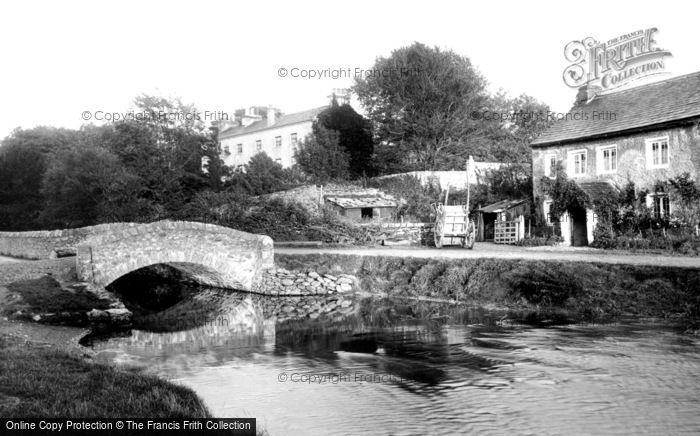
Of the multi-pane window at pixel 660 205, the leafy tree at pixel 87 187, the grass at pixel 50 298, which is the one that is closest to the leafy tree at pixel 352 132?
the leafy tree at pixel 87 187

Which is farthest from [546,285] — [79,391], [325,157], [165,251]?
[325,157]

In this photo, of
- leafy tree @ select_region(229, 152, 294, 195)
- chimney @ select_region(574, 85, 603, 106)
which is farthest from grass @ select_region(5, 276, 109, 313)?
chimney @ select_region(574, 85, 603, 106)

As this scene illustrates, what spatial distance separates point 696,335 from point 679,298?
106 inches

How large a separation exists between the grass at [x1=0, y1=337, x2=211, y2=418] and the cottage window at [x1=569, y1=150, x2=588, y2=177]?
25.8 meters

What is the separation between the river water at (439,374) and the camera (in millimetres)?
8445

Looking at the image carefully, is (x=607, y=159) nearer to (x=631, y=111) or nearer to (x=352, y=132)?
(x=631, y=111)

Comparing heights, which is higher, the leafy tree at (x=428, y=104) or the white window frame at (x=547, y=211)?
the leafy tree at (x=428, y=104)

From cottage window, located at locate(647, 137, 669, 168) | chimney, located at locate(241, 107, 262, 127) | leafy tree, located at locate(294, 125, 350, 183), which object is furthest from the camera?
chimney, located at locate(241, 107, 262, 127)

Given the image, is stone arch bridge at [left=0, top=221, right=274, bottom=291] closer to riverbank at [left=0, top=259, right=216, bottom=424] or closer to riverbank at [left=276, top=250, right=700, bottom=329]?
riverbank at [left=276, top=250, right=700, bottom=329]

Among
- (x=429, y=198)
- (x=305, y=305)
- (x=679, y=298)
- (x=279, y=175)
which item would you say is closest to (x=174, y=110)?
(x=279, y=175)

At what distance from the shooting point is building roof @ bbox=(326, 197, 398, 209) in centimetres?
3700

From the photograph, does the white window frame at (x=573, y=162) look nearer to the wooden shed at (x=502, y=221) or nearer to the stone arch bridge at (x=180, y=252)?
the wooden shed at (x=502, y=221)

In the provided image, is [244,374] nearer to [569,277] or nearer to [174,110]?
[569,277]

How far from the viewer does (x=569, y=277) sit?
686 inches
